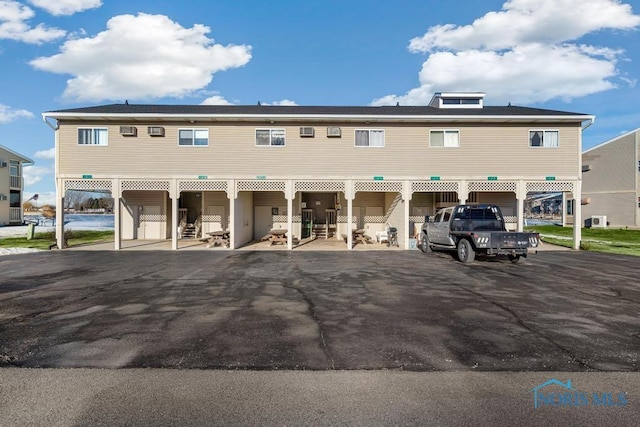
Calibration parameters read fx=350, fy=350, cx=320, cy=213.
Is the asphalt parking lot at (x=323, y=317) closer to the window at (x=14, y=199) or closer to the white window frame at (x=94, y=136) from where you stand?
the white window frame at (x=94, y=136)

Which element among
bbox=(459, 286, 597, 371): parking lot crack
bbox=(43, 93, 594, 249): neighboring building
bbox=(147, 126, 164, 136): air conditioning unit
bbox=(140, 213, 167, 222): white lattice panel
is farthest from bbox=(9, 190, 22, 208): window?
bbox=(459, 286, 597, 371): parking lot crack

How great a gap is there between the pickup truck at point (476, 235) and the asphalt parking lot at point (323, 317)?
83cm

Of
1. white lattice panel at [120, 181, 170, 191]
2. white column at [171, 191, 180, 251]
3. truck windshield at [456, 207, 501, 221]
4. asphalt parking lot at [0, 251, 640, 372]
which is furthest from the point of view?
white lattice panel at [120, 181, 170, 191]

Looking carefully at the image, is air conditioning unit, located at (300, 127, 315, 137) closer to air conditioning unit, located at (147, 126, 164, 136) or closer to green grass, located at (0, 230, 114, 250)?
air conditioning unit, located at (147, 126, 164, 136)

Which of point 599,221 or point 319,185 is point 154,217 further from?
point 599,221

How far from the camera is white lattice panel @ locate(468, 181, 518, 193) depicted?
17.8 metres

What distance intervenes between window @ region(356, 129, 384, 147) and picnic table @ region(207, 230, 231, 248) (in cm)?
829

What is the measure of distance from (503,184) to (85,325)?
60.0 feet

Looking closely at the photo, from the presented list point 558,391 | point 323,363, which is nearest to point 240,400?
point 323,363

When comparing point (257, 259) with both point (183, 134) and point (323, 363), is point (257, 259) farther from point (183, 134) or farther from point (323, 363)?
point (323, 363)

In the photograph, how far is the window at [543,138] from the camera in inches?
701

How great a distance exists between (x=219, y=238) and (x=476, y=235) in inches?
482

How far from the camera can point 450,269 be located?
1162 centimetres

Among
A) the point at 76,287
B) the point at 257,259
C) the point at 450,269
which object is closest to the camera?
the point at 76,287
